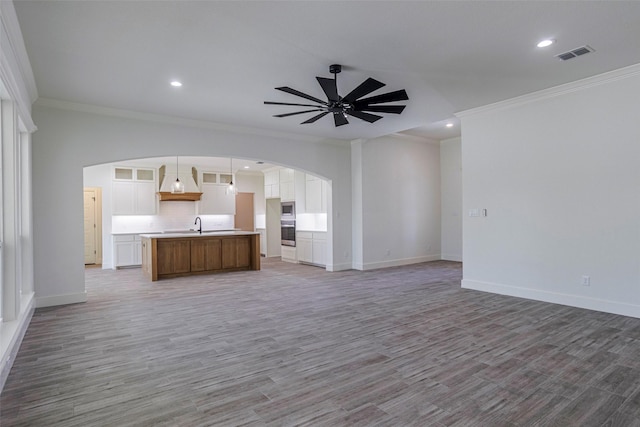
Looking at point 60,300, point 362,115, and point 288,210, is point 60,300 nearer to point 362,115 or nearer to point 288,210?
point 362,115

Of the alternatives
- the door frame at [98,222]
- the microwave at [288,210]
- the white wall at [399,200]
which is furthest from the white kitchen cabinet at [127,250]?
the white wall at [399,200]

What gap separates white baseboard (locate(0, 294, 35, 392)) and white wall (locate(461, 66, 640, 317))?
591 centimetres

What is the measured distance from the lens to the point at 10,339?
10.1 feet

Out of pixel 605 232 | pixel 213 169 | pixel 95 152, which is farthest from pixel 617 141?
pixel 213 169

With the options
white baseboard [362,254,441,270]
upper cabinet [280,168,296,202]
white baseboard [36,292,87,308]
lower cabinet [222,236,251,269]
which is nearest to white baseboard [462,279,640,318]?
white baseboard [362,254,441,270]

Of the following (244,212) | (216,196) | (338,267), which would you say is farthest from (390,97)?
(244,212)

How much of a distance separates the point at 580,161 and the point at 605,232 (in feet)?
3.20

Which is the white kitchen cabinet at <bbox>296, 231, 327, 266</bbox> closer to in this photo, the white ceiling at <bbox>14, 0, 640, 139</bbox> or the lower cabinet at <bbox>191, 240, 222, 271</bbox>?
the lower cabinet at <bbox>191, 240, 222, 271</bbox>

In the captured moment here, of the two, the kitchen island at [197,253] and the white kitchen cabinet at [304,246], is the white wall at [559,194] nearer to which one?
the white kitchen cabinet at [304,246]

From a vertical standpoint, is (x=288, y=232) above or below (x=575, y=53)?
below

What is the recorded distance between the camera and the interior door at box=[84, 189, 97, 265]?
999 centimetres

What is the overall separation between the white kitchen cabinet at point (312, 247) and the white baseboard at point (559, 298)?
3567mm

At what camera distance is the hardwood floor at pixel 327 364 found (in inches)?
90.6

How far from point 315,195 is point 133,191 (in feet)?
16.6
